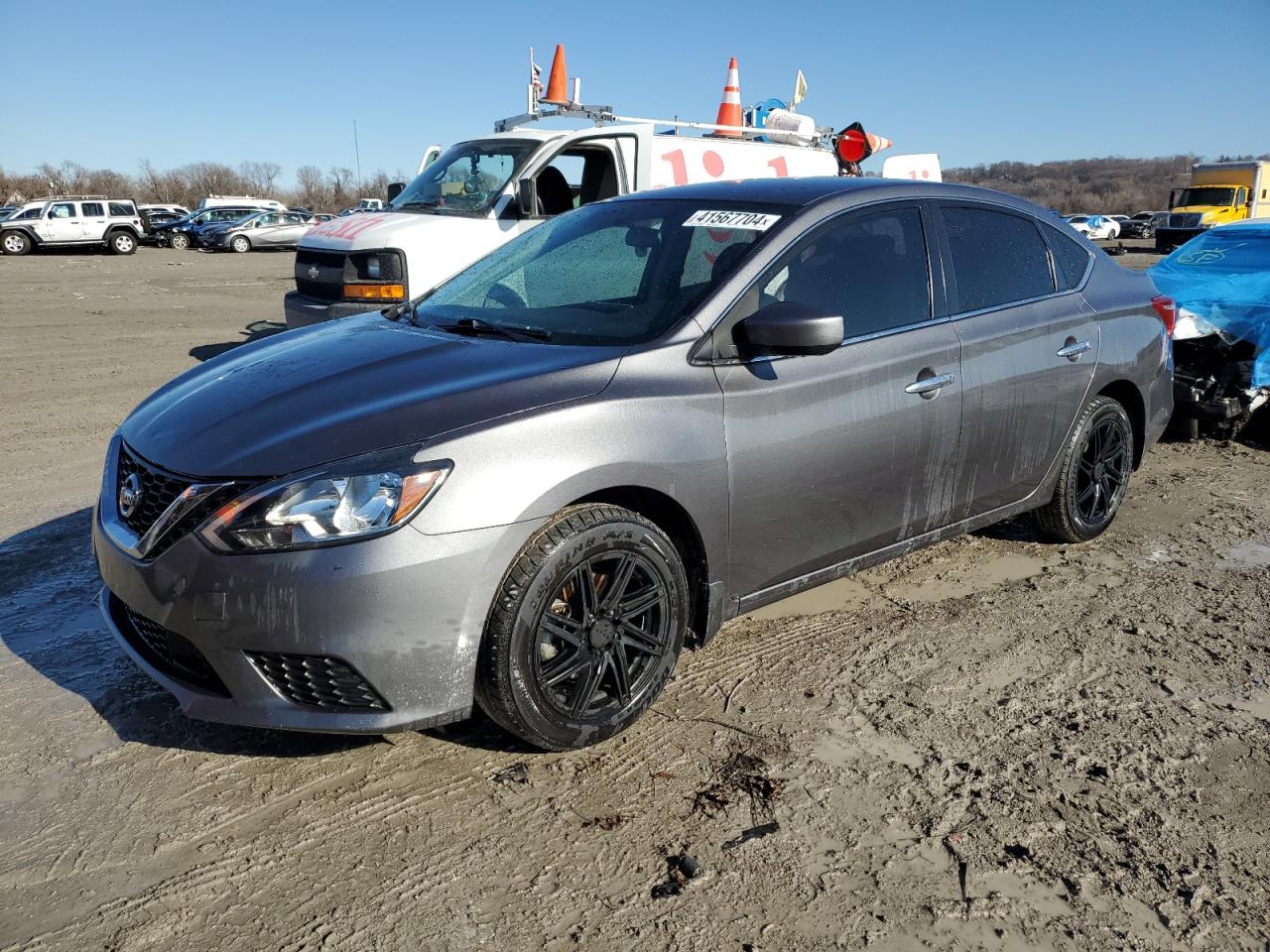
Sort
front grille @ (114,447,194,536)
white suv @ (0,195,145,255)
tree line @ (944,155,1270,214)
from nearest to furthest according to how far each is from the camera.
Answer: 1. front grille @ (114,447,194,536)
2. white suv @ (0,195,145,255)
3. tree line @ (944,155,1270,214)

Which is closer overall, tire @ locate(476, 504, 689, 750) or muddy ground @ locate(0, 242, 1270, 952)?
muddy ground @ locate(0, 242, 1270, 952)

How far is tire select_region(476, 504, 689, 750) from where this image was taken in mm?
2777

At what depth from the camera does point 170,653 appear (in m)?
2.88

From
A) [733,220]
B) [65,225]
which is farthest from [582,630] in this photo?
[65,225]

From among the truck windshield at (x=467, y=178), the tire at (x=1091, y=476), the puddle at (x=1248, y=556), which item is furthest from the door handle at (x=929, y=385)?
the truck windshield at (x=467, y=178)

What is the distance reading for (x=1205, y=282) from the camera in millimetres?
7250

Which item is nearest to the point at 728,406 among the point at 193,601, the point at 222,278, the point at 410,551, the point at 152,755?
the point at 410,551

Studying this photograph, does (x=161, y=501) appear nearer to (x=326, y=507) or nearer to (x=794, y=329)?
(x=326, y=507)

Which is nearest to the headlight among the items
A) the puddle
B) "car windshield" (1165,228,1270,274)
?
the puddle

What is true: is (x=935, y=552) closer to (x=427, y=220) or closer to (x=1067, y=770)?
(x=1067, y=770)

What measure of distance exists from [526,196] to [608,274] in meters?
5.54

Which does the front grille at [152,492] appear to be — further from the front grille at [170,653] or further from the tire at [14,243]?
the tire at [14,243]

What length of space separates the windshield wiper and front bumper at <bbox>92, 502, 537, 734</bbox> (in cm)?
87

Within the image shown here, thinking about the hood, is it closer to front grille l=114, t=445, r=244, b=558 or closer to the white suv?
front grille l=114, t=445, r=244, b=558
